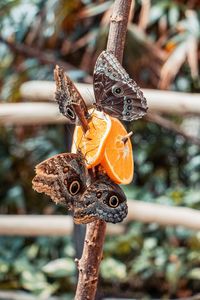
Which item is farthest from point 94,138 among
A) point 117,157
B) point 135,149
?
point 135,149

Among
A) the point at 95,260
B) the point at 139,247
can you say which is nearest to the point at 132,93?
the point at 95,260

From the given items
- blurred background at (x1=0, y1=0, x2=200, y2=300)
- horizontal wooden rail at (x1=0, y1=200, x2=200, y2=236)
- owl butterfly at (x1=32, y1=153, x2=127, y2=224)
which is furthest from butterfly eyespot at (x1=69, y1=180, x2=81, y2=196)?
blurred background at (x1=0, y1=0, x2=200, y2=300)

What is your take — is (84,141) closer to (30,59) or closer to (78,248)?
(78,248)

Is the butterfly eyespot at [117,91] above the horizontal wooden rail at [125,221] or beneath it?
above

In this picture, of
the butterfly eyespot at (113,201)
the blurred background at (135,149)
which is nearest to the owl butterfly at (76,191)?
the butterfly eyespot at (113,201)

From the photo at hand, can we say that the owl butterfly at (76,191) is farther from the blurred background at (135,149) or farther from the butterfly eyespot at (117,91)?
the blurred background at (135,149)

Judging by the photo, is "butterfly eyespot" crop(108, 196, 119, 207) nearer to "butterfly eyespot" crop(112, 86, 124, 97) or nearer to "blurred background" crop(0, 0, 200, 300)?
"butterfly eyespot" crop(112, 86, 124, 97)
